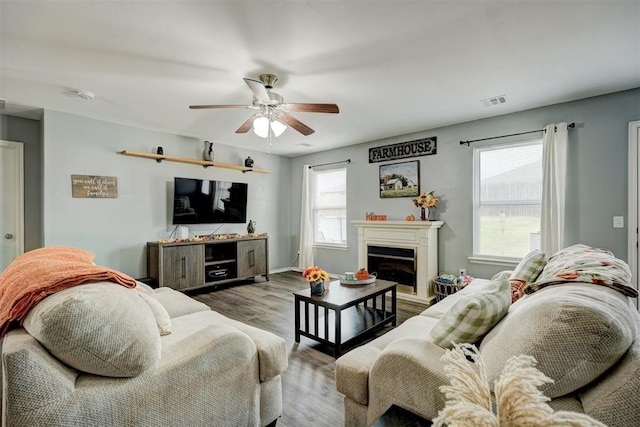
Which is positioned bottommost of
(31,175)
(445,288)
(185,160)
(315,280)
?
(445,288)

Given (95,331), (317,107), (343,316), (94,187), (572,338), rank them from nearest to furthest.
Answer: (572,338) → (95,331) → (317,107) → (343,316) → (94,187)

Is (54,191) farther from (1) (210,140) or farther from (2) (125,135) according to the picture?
(1) (210,140)

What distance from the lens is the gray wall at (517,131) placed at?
10.2 ft

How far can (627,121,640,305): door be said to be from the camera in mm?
2988

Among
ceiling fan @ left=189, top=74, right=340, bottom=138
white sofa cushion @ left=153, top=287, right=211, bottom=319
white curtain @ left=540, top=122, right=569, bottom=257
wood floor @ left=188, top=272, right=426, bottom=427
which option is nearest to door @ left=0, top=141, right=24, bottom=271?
wood floor @ left=188, top=272, right=426, bottom=427

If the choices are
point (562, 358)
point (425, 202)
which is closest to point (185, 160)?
point (425, 202)

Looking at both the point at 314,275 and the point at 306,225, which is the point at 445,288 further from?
the point at 306,225

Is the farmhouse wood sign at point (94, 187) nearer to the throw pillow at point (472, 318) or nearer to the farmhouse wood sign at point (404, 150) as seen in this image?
the farmhouse wood sign at point (404, 150)

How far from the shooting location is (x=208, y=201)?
4.96 meters

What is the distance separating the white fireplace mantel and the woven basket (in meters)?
0.11

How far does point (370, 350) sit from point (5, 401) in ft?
4.77

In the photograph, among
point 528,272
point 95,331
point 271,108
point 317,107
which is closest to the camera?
point 95,331

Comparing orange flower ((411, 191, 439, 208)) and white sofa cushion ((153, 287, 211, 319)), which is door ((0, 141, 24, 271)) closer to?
white sofa cushion ((153, 287, 211, 319))

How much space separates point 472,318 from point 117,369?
1.46 meters
